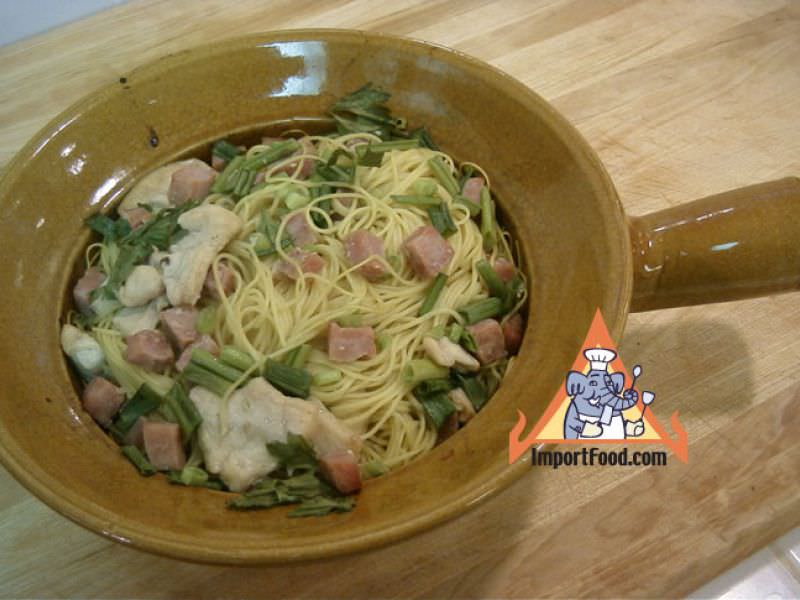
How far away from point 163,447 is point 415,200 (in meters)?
0.98

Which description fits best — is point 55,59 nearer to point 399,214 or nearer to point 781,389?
point 399,214

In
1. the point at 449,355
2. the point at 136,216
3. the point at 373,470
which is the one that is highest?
the point at 136,216

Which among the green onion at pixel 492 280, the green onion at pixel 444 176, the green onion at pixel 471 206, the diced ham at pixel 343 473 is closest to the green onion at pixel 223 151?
the green onion at pixel 444 176

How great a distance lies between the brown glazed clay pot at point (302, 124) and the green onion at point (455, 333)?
0.20 m

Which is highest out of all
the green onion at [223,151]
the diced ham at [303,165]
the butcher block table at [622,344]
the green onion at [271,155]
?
the green onion at [223,151]

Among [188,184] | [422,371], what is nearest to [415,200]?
[422,371]

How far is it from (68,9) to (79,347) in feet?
6.98

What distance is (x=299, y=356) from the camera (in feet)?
5.71

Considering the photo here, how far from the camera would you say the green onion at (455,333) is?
1771mm

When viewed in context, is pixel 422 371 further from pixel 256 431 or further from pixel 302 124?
pixel 302 124

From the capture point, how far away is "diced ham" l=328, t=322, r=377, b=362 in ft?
5.71

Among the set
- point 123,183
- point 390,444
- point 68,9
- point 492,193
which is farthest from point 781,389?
point 68,9

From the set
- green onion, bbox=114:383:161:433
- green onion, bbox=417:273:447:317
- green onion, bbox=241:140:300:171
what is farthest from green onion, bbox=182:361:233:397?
green onion, bbox=241:140:300:171

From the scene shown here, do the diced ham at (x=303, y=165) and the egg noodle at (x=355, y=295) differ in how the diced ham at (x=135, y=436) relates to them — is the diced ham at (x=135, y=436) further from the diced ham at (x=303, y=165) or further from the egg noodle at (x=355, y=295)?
the diced ham at (x=303, y=165)
